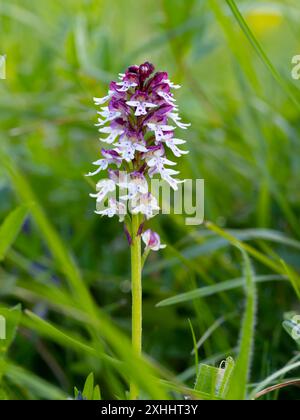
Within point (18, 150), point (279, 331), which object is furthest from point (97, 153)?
point (279, 331)

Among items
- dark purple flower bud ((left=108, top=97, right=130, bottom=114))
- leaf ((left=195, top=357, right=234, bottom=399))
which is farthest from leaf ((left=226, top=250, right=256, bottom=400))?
dark purple flower bud ((left=108, top=97, right=130, bottom=114))

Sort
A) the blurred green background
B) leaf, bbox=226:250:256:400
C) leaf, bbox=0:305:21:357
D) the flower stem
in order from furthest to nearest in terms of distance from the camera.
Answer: the blurred green background < leaf, bbox=0:305:21:357 < the flower stem < leaf, bbox=226:250:256:400

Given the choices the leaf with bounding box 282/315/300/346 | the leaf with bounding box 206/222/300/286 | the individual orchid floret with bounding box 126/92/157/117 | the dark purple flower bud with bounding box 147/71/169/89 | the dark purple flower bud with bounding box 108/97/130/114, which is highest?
the dark purple flower bud with bounding box 147/71/169/89

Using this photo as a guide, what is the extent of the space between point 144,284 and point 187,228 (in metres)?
0.19

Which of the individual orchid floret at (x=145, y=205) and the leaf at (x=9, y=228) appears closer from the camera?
the individual orchid floret at (x=145, y=205)

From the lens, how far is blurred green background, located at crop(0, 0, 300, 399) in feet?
5.63

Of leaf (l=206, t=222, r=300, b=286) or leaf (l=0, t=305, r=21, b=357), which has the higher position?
leaf (l=206, t=222, r=300, b=286)

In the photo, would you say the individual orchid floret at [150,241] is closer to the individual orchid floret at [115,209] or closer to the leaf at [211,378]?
the individual orchid floret at [115,209]

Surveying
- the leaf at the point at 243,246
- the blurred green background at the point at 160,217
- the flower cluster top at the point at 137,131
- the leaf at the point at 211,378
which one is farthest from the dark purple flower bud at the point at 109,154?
the blurred green background at the point at 160,217

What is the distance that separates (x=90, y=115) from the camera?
7.01 feet

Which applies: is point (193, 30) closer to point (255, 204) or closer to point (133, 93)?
point (255, 204)

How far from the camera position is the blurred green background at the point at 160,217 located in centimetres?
171

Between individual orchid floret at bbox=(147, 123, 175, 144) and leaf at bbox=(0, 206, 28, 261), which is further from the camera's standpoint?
leaf at bbox=(0, 206, 28, 261)

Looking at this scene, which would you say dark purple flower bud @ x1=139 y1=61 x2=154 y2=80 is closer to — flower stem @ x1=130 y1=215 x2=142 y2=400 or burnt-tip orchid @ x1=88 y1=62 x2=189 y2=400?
burnt-tip orchid @ x1=88 y1=62 x2=189 y2=400
